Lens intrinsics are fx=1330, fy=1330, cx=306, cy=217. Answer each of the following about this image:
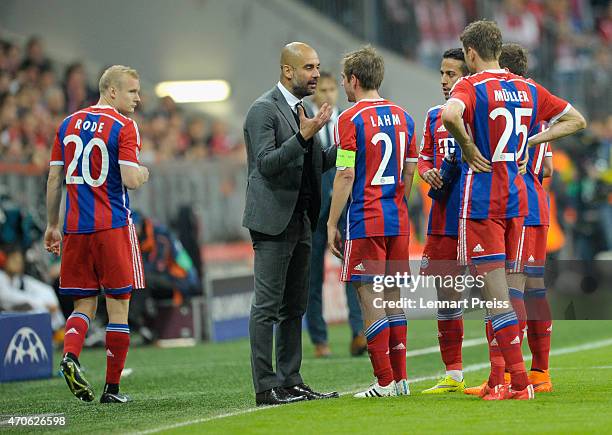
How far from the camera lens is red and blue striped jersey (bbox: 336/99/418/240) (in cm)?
791

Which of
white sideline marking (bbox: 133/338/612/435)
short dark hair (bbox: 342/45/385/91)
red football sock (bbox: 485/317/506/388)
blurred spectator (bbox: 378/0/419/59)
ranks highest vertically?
blurred spectator (bbox: 378/0/419/59)

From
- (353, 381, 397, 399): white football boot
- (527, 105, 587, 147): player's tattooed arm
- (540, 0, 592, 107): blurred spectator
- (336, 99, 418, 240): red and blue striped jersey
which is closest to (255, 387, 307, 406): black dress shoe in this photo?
(353, 381, 397, 399): white football boot

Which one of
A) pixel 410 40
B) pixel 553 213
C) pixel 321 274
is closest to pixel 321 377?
pixel 321 274

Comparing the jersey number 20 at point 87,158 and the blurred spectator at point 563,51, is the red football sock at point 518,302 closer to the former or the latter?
the jersey number 20 at point 87,158

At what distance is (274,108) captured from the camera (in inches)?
316

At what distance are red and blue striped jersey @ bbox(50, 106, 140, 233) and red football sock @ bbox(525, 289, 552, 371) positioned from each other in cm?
271

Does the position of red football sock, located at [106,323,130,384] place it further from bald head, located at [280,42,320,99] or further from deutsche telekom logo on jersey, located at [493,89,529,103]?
deutsche telekom logo on jersey, located at [493,89,529,103]

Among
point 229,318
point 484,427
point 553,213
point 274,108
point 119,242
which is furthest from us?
point 553,213

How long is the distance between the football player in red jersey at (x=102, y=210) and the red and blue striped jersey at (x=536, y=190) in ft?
8.06

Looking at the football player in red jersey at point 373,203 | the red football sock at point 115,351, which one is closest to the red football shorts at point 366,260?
the football player in red jersey at point 373,203

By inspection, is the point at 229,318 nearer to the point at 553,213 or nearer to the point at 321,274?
the point at 321,274

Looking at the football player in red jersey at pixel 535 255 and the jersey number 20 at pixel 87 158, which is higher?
the jersey number 20 at pixel 87 158

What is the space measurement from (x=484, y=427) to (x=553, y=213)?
1417cm

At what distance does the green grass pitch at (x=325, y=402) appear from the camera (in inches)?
268
